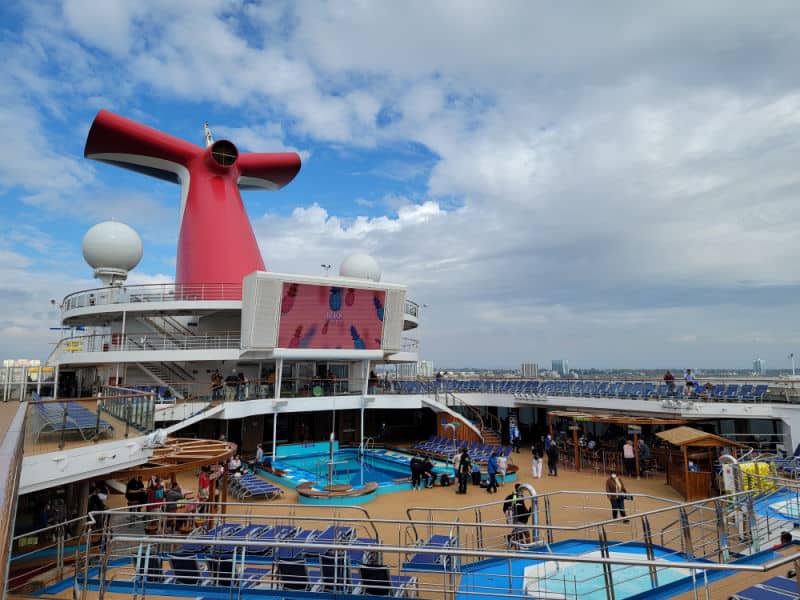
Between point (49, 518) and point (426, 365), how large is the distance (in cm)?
2697

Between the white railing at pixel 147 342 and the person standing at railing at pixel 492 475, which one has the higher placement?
the white railing at pixel 147 342

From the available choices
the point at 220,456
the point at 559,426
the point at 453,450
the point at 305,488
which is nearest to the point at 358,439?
the point at 453,450

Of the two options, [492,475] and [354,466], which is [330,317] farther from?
[492,475]

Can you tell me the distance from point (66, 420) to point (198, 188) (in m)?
17.1

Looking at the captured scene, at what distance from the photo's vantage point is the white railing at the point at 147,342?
65.2 ft

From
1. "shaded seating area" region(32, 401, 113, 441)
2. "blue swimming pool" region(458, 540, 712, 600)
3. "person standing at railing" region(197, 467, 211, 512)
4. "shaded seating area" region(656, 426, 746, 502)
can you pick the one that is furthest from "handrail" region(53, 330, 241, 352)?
"shaded seating area" region(656, 426, 746, 502)

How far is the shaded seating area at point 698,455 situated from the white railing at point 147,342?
15.1 m

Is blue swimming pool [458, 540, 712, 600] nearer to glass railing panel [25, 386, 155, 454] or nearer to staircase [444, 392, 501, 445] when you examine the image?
glass railing panel [25, 386, 155, 454]

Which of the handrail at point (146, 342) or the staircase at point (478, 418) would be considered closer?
the handrail at point (146, 342)

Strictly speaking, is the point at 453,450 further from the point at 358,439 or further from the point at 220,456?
the point at 220,456

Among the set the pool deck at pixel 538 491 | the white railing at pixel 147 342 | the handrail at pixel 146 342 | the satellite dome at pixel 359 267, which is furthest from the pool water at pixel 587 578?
the satellite dome at pixel 359 267

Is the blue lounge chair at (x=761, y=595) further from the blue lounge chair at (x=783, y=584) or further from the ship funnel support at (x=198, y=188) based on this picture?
the ship funnel support at (x=198, y=188)

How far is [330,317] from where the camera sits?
19812mm

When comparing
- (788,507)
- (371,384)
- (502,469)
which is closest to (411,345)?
(371,384)
